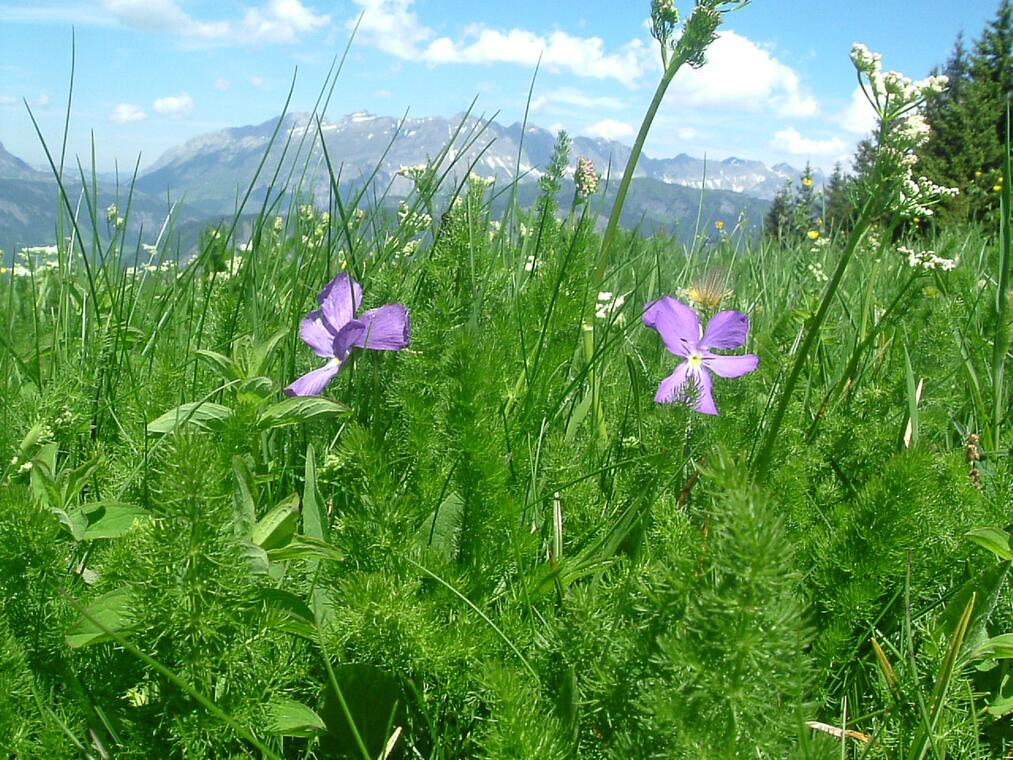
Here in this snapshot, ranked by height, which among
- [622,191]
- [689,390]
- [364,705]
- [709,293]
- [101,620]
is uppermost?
[622,191]

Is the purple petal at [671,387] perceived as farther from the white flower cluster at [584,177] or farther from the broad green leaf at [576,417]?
the white flower cluster at [584,177]

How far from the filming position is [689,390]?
1.61m

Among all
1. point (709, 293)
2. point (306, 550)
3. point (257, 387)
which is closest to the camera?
point (306, 550)

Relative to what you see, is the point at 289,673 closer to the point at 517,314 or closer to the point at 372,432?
the point at 372,432

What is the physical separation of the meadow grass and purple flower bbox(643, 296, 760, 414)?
5cm

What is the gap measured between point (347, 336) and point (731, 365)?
793mm

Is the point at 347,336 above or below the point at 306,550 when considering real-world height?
above

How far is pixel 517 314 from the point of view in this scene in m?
1.82

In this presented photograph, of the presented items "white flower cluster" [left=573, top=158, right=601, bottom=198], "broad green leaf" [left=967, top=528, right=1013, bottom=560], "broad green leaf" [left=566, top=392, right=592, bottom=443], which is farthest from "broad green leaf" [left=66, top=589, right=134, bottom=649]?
"white flower cluster" [left=573, top=158, right=601, bottom=198]

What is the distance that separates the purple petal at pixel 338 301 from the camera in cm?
153

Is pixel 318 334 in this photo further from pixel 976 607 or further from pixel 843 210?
pixel 843 210

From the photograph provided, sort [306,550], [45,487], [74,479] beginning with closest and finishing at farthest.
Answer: [306,550] < [45,487] < [74,479]

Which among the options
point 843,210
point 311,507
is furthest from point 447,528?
point 843,210

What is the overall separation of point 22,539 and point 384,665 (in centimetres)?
47
